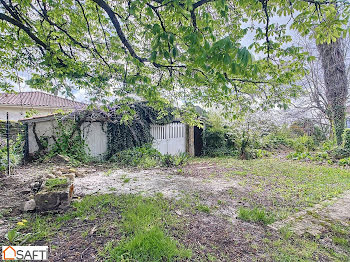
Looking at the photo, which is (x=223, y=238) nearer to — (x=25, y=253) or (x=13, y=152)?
(x=25, y=253)

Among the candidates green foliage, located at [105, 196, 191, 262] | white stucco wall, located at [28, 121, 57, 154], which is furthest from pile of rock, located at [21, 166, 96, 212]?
white stucco wall, located at [28, 121, 57, 154]

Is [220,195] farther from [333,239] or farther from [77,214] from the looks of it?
[77,214]

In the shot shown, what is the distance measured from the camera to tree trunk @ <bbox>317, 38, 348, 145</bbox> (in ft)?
26.3

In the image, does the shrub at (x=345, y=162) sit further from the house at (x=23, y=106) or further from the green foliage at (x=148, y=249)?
the house at (x=23, y=106)

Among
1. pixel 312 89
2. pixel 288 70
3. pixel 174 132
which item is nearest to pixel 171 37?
pixel 288 70

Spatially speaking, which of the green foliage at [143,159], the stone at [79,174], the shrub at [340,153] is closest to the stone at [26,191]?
the stone at [79,174]

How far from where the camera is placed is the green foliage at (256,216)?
2.57 metres

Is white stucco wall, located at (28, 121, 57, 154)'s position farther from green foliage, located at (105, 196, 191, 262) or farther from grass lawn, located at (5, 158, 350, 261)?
green foliage, located at (105, 196, 191, 262)

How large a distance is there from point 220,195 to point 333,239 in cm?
167

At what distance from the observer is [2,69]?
15.8ft

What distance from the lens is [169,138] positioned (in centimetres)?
854

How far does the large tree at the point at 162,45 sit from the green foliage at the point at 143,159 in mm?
2276

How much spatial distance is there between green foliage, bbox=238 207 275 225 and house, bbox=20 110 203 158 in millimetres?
5470

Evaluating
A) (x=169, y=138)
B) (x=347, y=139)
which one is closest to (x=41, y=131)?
(x=169, y=138)
